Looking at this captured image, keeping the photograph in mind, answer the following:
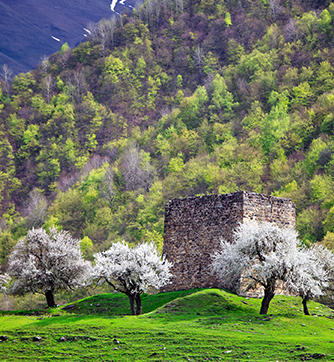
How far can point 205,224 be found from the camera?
29.1m

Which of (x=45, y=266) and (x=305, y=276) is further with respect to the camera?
(x=45, y=266)

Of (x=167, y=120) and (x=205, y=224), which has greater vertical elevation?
(x=167, y=120)

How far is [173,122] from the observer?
11062cm

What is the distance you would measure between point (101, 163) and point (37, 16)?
9004 cm

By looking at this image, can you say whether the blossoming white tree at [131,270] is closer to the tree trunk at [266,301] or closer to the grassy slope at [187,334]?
the grassy slope at [187,334]

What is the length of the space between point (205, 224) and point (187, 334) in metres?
9.76

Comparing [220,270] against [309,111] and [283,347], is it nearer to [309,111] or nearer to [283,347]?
[283,347]

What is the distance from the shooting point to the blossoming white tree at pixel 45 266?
3053 centimetres

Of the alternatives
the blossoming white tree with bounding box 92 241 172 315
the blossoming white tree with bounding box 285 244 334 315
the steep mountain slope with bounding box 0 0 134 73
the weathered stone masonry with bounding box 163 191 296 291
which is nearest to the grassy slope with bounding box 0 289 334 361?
the blossoming white tree with bounding box 285 244 334 315

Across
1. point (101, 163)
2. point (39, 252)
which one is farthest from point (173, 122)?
point (39, 252)

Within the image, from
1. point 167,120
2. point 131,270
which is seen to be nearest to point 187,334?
point 131,270

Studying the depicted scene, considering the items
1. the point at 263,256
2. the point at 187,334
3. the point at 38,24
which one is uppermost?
the point at 38,24

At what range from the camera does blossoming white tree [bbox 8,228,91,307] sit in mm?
30527

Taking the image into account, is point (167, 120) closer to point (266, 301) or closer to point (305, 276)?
point (266, 301)
